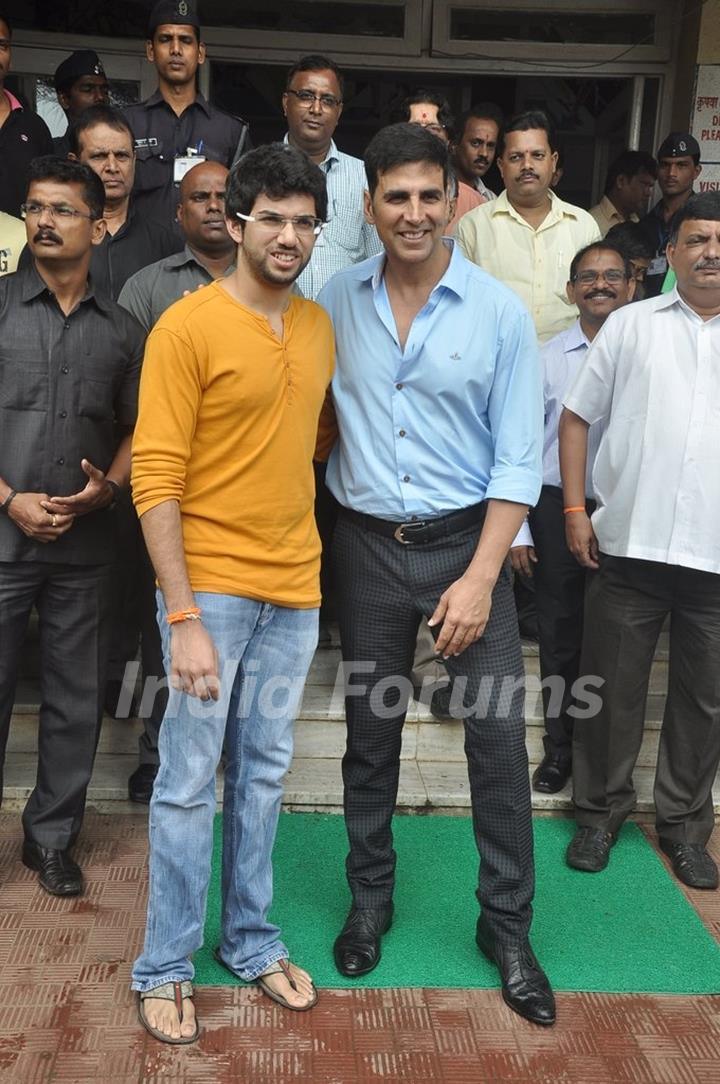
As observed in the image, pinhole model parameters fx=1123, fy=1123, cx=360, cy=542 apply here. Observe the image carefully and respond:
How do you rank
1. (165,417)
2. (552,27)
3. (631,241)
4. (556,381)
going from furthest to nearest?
(552,27) → (631,241) → (556,381) → (165,417)

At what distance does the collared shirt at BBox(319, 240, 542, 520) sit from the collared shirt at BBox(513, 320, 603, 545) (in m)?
1.24

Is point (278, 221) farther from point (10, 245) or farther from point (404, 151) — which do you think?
point (10, 245)

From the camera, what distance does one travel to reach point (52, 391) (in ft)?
11.0

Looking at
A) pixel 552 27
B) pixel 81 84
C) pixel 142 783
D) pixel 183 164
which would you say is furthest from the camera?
pixel 552 27

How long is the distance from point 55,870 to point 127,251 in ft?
7.48

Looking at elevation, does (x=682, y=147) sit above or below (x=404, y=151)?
above

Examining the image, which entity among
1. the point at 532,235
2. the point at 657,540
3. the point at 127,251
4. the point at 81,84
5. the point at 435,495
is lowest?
the point at 657,540

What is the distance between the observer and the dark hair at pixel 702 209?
11.6 ft

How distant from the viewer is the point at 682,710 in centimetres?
391

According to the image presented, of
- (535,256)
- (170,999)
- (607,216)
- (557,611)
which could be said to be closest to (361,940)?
(170,999)

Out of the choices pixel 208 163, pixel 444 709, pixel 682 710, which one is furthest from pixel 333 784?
pixel 208 163

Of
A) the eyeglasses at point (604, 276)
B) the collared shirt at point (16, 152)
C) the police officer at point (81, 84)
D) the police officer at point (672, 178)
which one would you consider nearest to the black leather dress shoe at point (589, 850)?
the eyeglasses at point (604, 276)

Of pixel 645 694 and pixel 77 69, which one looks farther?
pixel 77 69

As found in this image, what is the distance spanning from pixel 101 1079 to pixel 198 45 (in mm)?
4091
